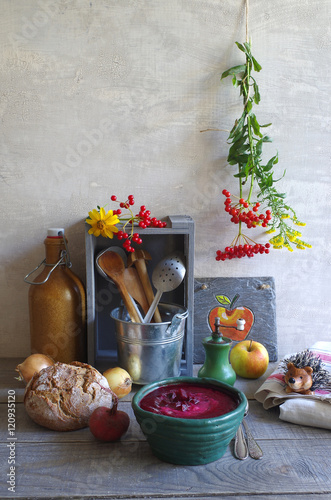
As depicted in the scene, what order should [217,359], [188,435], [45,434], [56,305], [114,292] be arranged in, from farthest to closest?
1. [114,292]
2. [56,305]
3. [217,359]
4. [45,434]
5. [188,435]

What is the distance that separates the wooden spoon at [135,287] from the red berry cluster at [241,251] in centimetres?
20

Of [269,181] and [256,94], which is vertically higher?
[256,94]

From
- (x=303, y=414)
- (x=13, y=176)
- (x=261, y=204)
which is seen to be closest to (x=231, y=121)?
(x=261, y=204)

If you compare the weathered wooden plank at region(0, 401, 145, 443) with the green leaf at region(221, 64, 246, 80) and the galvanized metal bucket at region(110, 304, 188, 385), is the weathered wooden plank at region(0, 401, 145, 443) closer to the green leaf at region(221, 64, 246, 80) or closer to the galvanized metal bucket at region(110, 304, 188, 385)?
the galvanized metal bucket at region(110, 304, 188, 385)

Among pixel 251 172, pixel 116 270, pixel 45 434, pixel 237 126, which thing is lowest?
pixel 45 434

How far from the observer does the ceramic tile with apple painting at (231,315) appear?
114 centimetres

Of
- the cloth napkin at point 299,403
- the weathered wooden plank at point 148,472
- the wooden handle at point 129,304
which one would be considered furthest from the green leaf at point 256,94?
the weathered wooden plank at point 148,472

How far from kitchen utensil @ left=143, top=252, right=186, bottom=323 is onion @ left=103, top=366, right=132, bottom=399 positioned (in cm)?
12

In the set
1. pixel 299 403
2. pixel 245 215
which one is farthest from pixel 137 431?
pixel 245 215

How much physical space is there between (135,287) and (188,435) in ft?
1.38

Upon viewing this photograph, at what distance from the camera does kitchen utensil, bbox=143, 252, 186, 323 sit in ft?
3.22

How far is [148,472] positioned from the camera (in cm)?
69

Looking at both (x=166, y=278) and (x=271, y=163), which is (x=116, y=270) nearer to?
(x=166, y=278)

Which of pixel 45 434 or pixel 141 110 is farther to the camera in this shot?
pixel 141 110
